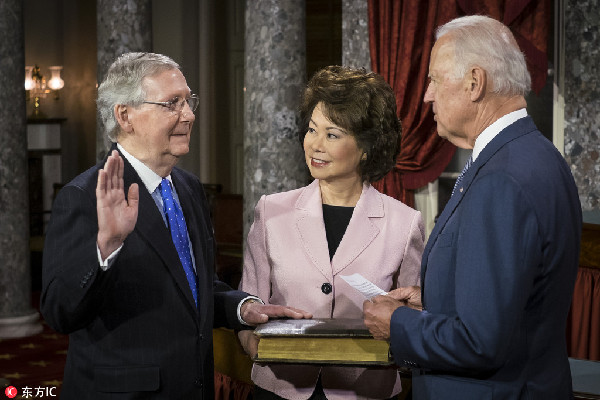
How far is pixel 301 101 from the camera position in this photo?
100 inches

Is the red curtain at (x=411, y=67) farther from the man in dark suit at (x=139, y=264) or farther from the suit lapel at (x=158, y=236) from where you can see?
the suit lapel at (x=158, y=236)

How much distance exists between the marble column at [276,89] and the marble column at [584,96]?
1609 millimetres

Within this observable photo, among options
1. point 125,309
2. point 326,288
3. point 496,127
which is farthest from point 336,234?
point 496,127

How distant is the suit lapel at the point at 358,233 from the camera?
2.42 m

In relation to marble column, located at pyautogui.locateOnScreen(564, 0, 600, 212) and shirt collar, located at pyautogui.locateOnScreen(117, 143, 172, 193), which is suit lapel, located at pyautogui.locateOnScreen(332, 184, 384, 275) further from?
marble column, located at pyautogui.locateOnScreen(564, 0, 600, 212)

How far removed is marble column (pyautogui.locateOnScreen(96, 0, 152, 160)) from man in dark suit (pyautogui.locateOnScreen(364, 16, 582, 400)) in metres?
5.13

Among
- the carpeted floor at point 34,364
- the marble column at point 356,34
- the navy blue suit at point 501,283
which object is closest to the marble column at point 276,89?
the marble column at point 356,34

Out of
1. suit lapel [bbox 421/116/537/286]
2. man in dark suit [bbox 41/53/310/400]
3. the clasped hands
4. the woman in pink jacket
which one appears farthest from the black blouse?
suit lapel [bbox 421/116/537/286]

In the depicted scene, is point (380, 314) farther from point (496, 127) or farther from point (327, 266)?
point (327, 266)

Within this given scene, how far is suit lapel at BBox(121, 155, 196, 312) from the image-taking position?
2.08 meters

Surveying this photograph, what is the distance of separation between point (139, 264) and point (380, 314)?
0.60 metres

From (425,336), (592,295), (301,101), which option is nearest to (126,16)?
(592,295)

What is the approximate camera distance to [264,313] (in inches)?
89.0

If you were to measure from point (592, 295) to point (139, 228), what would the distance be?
3.31m
